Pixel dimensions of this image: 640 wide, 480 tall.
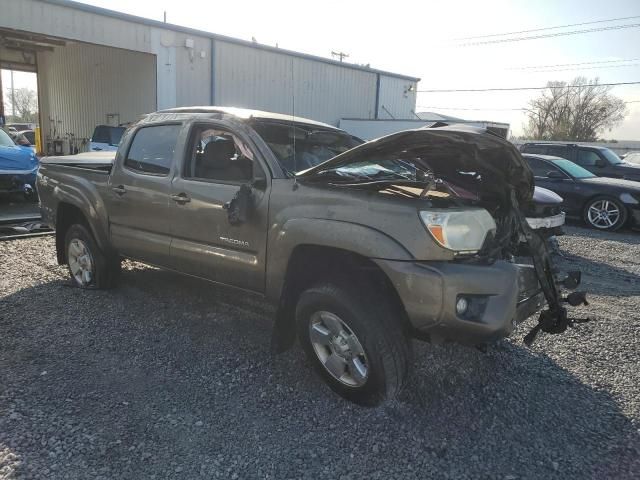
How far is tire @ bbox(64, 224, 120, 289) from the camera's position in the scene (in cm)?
514

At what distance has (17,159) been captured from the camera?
10.3 metres

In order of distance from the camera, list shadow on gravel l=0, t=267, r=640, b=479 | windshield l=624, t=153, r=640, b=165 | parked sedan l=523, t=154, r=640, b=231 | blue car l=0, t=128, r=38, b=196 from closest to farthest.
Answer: shadow on gravel l=0, t=267, r=640, b=479
blue car l=0, t=128, r=38, b=196
parked sedan l=523, t=154, r=640, b=231
windshield l=624, t=153, r=640, b=165

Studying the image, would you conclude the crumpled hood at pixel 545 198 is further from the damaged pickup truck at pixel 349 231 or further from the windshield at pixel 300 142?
the windshield at pixel 300 142

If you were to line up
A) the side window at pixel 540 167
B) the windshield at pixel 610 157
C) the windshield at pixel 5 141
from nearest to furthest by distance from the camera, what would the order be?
the windshield at pixel 5 141
the side window at pixel 540 167
the windshield at pixel 610 157

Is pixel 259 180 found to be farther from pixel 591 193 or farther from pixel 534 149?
pixel 534 149

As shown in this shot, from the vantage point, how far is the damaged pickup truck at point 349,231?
281 centimetres

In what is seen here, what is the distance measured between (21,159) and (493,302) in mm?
10551

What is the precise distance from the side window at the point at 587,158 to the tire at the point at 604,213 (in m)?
2.77

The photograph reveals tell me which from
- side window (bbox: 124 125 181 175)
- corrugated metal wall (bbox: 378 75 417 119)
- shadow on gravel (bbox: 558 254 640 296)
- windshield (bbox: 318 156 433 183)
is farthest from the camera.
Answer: corrugated metal wall (bbox: 378 75 417 119)

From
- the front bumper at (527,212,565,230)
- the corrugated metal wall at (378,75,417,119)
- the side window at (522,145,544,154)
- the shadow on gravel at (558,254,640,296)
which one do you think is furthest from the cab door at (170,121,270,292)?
the corrugated metal wall at (378,75,417,119)

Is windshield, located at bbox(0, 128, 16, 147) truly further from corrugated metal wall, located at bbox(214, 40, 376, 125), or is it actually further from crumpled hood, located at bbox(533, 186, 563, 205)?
crumpled hood, located at bbox(533, 186, 563, 205)

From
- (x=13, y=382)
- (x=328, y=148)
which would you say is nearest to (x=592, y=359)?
(x=328, y=148)

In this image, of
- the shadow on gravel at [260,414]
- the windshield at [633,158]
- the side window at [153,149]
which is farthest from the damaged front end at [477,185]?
the windshield at [633,158]

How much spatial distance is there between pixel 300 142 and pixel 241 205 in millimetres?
896
